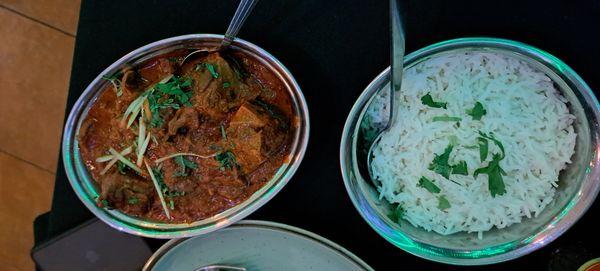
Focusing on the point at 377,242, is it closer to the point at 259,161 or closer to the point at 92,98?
the point at 259,161

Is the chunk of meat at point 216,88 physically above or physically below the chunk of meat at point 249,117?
above

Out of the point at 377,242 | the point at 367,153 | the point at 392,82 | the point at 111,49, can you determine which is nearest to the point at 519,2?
the point at 392,82

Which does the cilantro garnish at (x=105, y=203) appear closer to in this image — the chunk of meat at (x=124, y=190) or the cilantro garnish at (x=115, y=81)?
the chunk of meat at (x=124, y=190)

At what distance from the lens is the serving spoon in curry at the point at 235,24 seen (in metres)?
2.08

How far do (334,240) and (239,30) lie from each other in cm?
98

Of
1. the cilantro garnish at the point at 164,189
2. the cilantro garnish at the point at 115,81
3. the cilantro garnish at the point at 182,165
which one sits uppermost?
the cilantro garnish at the point at 115,81

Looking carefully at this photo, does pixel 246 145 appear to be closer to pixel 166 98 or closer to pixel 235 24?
pixel 166 98

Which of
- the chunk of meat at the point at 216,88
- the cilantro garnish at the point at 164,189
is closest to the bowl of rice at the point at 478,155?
the chunk of meat at the point at 216,88

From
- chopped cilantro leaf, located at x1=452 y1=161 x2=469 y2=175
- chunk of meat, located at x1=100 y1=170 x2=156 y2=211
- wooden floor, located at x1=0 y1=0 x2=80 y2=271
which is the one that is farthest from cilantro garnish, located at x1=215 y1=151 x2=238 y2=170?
wooden floor, located at x1=0 y1=0 x2=80 y2=271

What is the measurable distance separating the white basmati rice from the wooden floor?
2080mm

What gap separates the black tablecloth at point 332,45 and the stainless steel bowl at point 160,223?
16 centimetres

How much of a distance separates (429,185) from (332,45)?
696mm

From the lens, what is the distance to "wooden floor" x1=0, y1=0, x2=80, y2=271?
3.21 meters

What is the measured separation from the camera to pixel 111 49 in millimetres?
2385
